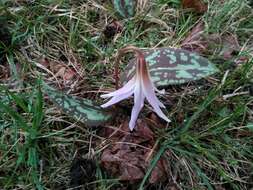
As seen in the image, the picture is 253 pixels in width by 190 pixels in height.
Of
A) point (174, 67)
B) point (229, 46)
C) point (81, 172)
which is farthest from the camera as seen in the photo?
point (229, 46)

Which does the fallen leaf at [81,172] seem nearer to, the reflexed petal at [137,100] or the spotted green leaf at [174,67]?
the reflexed petal at [137,100]

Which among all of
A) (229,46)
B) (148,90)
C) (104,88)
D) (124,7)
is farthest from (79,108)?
(229,46)

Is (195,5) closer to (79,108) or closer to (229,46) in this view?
(229,46)

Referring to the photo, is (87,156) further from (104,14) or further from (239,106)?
(104,14)

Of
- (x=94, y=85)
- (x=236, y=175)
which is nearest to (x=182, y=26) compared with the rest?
(x=94, y=85)

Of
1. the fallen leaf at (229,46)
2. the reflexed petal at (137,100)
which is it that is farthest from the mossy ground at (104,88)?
the reflexed petal at (137,100)

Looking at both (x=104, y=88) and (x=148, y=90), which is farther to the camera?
(x=104, y=88)
